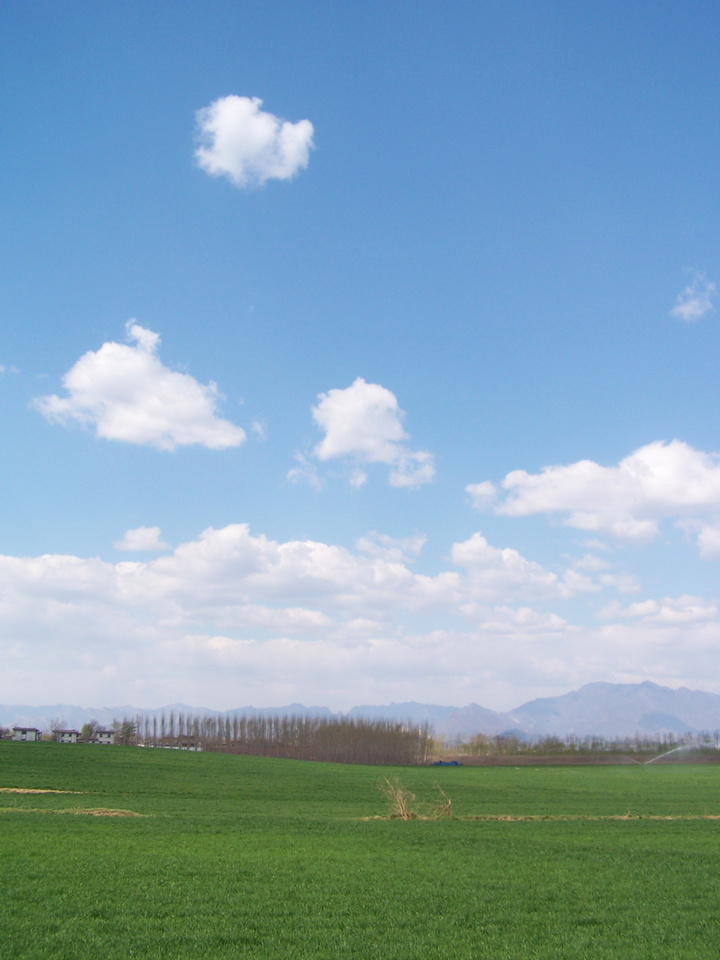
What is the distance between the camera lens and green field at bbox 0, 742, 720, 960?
1335 centimetres

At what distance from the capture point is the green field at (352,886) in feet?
43.8

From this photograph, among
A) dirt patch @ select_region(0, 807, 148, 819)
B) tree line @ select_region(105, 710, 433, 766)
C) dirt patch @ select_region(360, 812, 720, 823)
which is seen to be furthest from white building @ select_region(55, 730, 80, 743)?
dirt patch @ select_region(360, 812, 720, 823)

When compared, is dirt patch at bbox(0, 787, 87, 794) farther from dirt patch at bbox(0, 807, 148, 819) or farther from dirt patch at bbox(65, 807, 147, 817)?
dirt patch at bbox(65, 807, 147, 817)

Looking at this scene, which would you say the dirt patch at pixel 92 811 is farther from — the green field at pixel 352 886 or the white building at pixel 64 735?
the white building at pixel 64 735

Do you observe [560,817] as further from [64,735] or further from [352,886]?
[64,735]

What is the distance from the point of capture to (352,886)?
Answer: 697 inches

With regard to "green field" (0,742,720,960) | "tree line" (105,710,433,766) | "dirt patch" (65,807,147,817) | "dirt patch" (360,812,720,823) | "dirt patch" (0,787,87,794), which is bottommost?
"tree line" (105,710,433,766)

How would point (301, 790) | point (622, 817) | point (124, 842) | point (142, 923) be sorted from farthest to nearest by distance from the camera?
1. point (301, 790)
2. point (622, 817)
3. point (124, 842)
4. point (142, 923)

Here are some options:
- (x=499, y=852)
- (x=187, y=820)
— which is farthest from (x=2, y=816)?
(x=499, y=852)

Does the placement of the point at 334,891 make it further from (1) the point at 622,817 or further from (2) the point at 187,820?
(1) the point at 622,817

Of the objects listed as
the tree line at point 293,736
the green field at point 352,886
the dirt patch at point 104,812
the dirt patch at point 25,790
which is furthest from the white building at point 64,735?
the dirt patch at point 104,812

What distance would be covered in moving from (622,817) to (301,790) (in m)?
27.3

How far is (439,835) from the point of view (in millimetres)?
26516

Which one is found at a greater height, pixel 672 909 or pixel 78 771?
pixel 672 909
